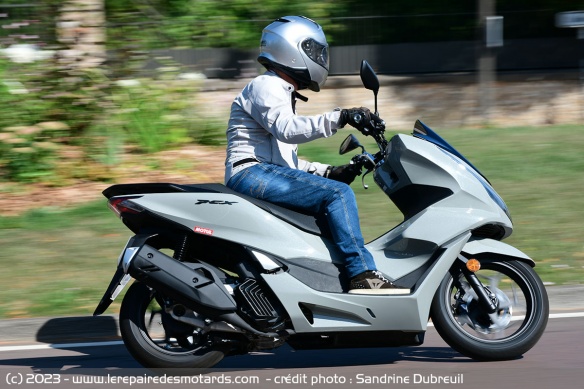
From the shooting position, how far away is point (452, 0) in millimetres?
17375

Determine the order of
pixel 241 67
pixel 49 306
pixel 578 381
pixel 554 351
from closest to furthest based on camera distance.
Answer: pixel 578 381
pixel 554 351
pixel 49 306
pixel 241 67

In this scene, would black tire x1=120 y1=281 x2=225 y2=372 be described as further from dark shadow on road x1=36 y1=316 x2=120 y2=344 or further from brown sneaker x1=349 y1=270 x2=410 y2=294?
dark shadow on road x1=36 y1=316 x2=120 y2=344

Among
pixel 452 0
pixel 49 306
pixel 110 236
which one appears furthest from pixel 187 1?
pixel 49 306

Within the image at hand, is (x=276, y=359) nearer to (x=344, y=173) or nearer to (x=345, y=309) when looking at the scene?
(x=345, y=309)

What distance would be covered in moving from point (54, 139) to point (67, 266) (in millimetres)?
2878

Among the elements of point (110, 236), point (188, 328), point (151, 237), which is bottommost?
point (110, 236)

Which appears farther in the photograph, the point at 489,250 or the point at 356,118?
the point at 489,250

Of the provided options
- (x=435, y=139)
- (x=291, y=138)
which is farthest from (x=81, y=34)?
(x=435, y=139)

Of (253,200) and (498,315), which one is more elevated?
(253,200)

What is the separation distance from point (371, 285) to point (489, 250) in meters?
0.67

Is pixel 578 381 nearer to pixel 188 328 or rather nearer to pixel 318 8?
pixel 188 328

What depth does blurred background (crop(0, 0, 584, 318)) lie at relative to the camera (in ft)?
26.7

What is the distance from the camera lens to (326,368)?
5297mm

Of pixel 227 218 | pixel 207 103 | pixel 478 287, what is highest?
pixel 227 218
